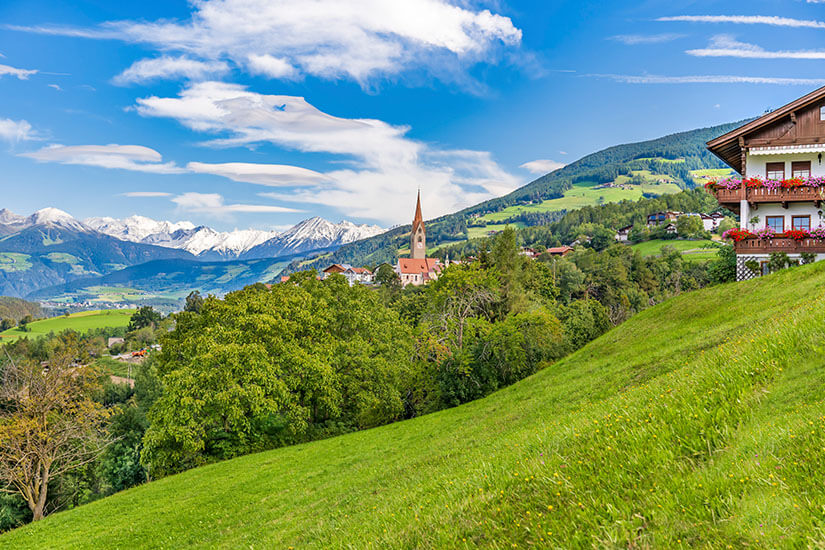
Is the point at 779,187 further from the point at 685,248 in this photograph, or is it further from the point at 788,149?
the point at 685,248

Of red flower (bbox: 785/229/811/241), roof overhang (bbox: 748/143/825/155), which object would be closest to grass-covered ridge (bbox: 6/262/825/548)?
red flower (bbox: 785/229/811/241)

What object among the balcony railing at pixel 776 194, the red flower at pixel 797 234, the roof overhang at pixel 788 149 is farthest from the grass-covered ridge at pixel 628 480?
the roof overhang at pixel 788 149

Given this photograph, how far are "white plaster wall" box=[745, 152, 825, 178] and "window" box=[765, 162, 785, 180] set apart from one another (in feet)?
0.61

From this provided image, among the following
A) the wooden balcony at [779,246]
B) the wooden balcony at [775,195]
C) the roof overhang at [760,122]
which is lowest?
the wooden balcony at [779,246]

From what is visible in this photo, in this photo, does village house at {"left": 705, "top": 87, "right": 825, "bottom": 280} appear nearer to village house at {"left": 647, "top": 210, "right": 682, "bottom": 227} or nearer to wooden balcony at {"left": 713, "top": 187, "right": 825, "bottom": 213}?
wooden balcony at {"left": 713, "top": 187, "right": 825, "bottom": 213}

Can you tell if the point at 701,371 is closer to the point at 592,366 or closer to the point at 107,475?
the point at 592,366

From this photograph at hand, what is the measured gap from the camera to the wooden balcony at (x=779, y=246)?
2577cm

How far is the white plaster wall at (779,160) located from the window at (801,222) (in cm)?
281

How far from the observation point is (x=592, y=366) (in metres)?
20.9

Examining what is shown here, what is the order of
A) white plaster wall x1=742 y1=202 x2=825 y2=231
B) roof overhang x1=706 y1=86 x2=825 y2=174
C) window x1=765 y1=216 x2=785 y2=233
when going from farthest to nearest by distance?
window x1=765 y1=216 x2=785 y2=233, white plaster wall x1=742 y1=202 x2=825 y2=231, roof overhang x1=706 y1=86 x2=825 y2=174

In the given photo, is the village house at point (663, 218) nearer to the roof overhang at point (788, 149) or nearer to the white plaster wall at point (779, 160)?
the white plaster wall at point (779, 160)

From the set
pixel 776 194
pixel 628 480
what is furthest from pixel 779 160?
pixel 628 480

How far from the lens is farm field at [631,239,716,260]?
127 meters

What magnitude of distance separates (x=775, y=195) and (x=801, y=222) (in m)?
3.02
